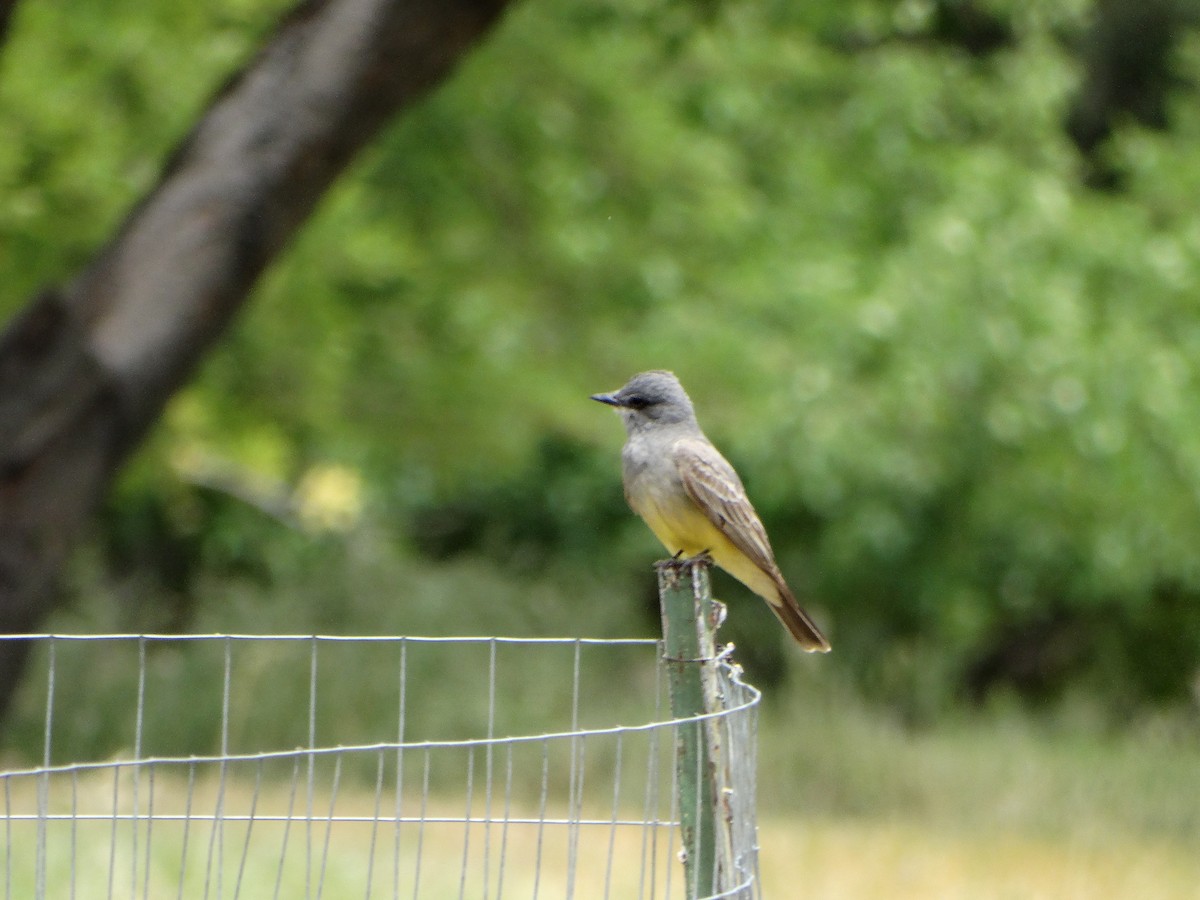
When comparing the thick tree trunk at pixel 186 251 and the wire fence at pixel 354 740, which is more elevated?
the thick tree trunk at pixel 186 251

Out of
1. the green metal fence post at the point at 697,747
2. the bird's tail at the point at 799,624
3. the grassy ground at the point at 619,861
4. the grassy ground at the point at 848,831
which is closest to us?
the green metal fence post at the point at 697,747

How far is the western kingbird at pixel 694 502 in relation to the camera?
5.25 m

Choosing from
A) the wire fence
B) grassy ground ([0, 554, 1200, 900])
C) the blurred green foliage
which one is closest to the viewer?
grassy ground ([0, 554, 1200, 900])

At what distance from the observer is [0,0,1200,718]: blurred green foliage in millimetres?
10227

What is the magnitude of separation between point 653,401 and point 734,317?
6.61m

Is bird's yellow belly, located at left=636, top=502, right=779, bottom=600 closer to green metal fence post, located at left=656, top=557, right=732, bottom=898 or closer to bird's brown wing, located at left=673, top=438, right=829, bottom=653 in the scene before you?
bird's brown wing, located at left=673, top=438, right=829, bottom=653

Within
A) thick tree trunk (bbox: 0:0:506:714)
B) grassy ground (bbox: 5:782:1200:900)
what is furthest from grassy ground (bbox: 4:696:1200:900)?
thick tree trunk (bbox: 0:0:506:714)

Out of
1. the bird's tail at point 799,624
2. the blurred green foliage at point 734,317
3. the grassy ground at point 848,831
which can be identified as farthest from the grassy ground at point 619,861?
the bird's tail at point 799,624

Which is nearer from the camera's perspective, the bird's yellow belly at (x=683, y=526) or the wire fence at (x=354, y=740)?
the bird's yellow belly at (x=683, y=526)

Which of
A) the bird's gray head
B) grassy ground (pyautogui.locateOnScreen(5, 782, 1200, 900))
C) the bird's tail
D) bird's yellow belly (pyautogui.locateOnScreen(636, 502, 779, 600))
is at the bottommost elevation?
grassy ground (pyautogui.locateOnScreen(5, 782, 1200, 900))

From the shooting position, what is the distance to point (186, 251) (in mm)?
7723

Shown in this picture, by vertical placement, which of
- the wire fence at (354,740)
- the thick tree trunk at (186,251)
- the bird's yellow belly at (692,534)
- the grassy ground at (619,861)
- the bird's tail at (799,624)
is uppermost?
the thick tree trunk at (186,251)

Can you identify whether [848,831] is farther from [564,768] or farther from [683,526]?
[683,526]

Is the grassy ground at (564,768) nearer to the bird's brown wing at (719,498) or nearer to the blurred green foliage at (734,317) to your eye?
the blurred green foliage at (734,317)
